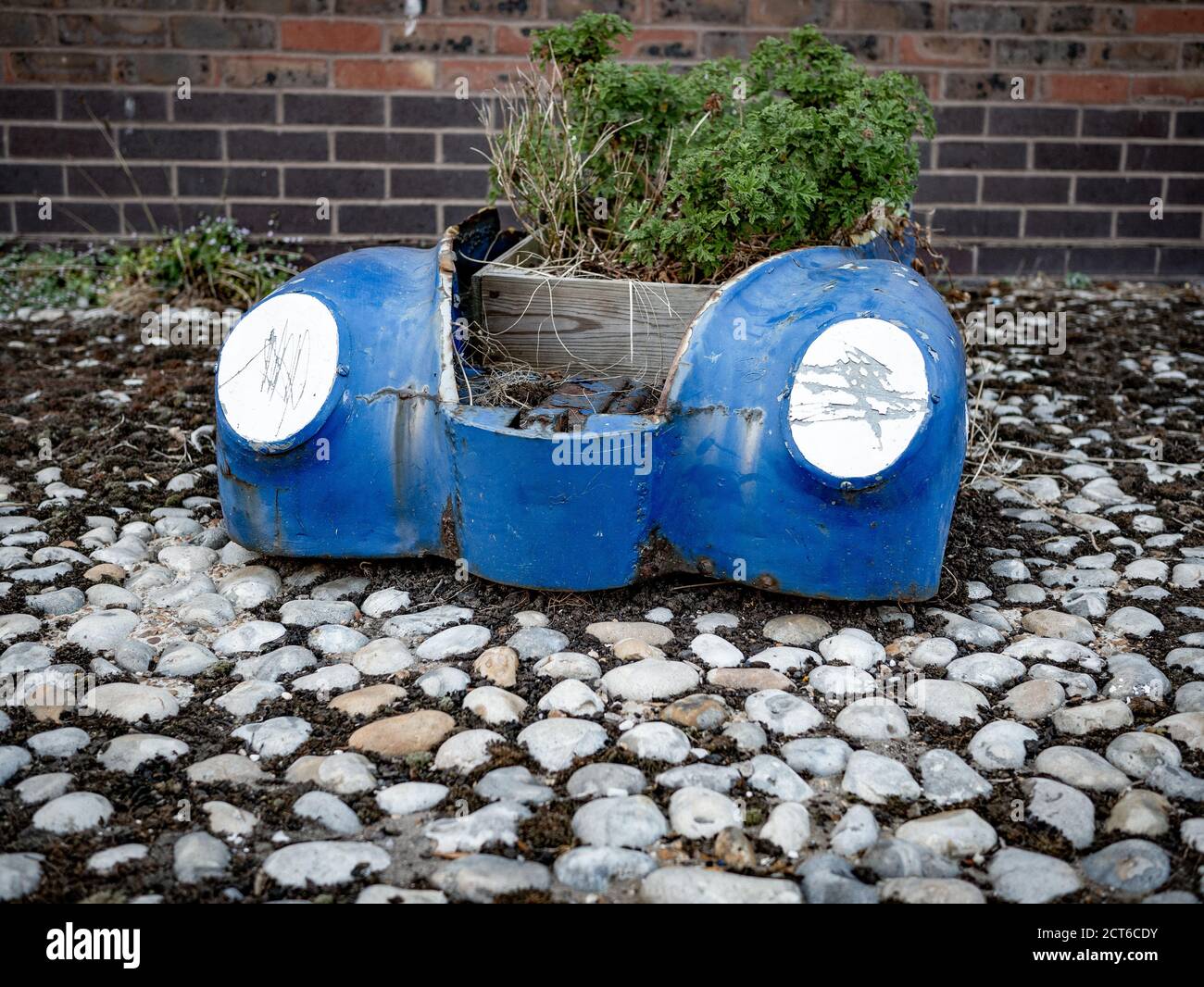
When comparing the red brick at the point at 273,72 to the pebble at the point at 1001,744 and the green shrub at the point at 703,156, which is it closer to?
the green shrub at the point at 703,156

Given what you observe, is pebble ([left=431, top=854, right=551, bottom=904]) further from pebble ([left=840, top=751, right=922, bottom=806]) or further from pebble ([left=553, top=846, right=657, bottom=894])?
pebble ([left=840, top=751, right=922, bottom=806])

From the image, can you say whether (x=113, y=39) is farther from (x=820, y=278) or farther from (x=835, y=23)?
(x=820, y=278)

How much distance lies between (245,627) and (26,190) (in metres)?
3.78

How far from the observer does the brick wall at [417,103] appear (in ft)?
16.5

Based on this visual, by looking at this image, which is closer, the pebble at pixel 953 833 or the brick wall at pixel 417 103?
the pebble at pixel 953 833

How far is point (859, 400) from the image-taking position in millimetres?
2176

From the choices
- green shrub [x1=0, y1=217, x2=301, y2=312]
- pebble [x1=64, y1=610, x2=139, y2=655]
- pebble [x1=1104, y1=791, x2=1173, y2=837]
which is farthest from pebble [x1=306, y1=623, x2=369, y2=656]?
green shrub [x1=0, y1=217, x2=301, y2=312]

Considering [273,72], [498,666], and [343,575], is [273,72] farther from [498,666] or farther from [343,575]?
[498,666]

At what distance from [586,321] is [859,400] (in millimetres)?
877

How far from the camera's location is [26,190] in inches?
205

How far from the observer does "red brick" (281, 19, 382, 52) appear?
16.5 ft

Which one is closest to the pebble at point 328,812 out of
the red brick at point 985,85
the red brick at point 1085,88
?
the red brick at point 985,85

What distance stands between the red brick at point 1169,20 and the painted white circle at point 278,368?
14.9 ft
